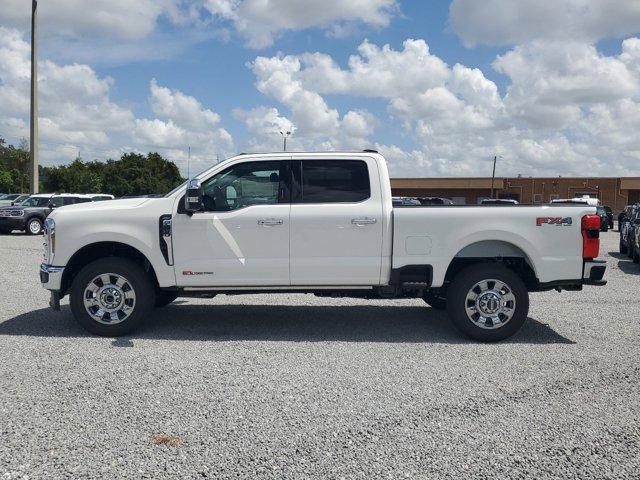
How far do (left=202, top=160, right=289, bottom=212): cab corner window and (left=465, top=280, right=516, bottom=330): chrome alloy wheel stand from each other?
235cm

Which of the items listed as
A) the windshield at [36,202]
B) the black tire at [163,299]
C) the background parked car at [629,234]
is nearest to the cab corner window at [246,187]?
the black tire at [163,299]

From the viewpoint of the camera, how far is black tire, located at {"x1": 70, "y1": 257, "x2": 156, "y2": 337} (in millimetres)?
6785

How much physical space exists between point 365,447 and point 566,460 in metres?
1.22

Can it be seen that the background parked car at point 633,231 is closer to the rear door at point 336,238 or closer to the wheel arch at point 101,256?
the rear door at point 336,238

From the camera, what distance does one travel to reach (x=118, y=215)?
6812 mm

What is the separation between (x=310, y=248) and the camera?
678cm

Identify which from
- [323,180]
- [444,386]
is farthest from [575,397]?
[323,180]

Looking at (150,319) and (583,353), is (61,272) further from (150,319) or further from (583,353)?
(583,353)

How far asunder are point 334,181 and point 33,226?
20727mm

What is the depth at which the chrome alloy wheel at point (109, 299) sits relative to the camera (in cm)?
682

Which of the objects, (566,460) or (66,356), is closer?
(566,460)

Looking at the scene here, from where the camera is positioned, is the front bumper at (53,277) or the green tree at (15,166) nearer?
the front bumper at (53,277)

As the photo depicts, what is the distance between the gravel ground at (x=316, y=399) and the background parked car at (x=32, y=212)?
686 inches

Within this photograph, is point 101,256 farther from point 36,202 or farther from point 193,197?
point 36,202
